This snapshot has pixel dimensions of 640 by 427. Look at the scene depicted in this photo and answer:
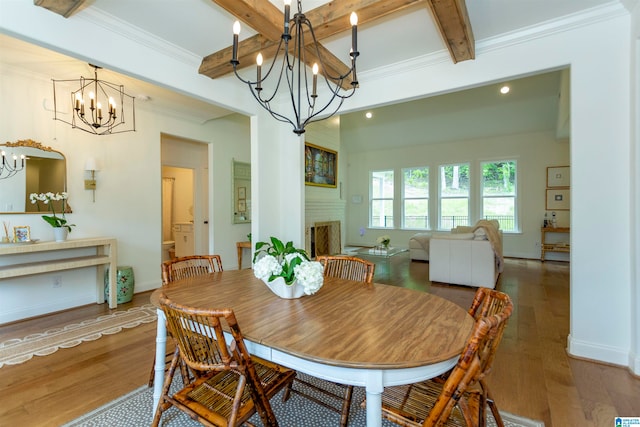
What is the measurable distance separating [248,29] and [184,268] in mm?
1961

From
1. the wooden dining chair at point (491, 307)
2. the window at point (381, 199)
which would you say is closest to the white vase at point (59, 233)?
the wooden dining chair at point (491, 307)

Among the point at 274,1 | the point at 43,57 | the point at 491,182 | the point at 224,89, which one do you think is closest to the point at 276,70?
the point at 224,89

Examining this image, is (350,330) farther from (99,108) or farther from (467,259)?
(467,259)

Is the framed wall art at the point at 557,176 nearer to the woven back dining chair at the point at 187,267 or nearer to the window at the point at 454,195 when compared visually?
the window at the point at 454,195

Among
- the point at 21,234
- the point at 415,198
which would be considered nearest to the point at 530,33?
the point at 21,234

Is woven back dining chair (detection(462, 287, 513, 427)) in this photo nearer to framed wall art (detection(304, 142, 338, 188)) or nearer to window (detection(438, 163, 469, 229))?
framed wall art (detection(304, 142, 338, 188))

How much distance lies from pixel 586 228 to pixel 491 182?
17.8 ft

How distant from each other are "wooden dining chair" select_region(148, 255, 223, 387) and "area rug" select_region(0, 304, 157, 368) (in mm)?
954

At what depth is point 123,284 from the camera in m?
3.76

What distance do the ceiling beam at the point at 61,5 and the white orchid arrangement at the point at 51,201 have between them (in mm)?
2059

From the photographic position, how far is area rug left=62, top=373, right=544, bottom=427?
1.69 meters

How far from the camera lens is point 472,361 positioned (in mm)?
983

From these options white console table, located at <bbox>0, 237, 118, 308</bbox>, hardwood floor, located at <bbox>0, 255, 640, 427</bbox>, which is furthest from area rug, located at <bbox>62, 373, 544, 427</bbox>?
white console table, located at <bbox>0, 237, 118, 308</bbox>

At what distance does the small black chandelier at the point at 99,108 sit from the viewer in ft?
11.1
